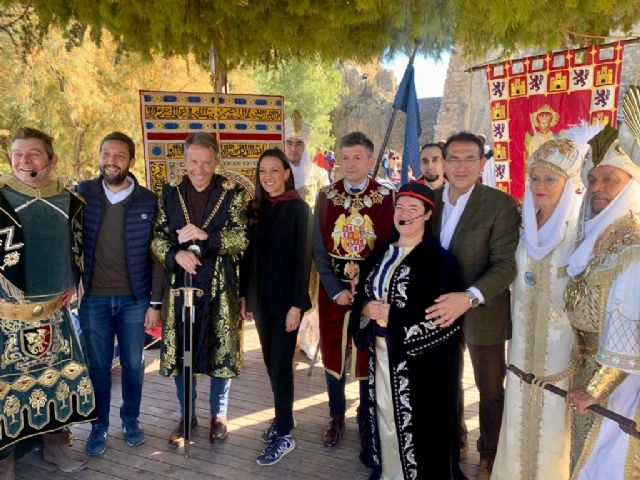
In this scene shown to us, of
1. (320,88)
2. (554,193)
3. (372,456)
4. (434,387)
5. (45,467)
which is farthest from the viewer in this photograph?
(320,88)

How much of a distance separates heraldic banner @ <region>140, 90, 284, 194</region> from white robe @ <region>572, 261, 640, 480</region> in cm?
340

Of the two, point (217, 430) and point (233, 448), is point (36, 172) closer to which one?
point (217, 430)

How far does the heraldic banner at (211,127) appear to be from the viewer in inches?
173

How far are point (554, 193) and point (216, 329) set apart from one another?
2.13 m

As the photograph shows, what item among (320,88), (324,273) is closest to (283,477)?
(324,273)

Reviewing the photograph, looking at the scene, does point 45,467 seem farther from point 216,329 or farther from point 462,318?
point 462,318

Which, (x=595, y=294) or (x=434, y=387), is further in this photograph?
(x=434, y=387)

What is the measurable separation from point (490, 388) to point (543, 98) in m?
3.02

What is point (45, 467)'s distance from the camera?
317cm

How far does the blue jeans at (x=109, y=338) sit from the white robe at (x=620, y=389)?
2.63 m

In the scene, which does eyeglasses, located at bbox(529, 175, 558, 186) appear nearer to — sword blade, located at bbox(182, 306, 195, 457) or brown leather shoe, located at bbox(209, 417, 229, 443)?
sword blade, located at bbox(182, 306, 195, 457)

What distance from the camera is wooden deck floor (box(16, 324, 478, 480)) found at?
3.11m

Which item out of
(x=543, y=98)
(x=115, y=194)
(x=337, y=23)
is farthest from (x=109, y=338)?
(x=543, y=98)

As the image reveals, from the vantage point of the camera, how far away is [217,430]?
11.4ft
